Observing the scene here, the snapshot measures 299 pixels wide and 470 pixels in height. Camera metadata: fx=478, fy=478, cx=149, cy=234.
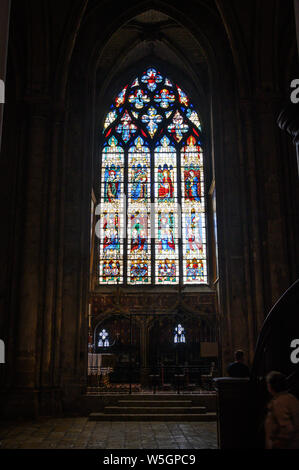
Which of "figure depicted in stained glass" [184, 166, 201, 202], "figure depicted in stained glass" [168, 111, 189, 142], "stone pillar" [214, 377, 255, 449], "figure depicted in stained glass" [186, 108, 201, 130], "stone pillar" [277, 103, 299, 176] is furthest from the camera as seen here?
"figure depicted in stained glass" [186, 108, 201, 130]

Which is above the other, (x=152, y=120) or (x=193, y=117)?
(x=193, y=117)

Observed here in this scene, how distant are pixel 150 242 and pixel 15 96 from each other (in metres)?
6.66

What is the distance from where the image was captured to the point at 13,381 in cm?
944

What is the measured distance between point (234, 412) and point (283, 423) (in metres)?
1.04

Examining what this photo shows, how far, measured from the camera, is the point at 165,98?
59.1 ft

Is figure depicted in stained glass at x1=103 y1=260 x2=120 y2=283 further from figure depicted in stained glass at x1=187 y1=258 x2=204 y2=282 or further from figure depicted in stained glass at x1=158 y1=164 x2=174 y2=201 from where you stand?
figure depicted in stained glass at x1=158 y1=164 x2=174 y2=201

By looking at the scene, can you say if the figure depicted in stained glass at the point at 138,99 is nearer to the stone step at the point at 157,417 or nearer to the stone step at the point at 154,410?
the stone step at the point at 154,410

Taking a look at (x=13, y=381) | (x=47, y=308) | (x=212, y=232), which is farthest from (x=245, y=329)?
(x=212, y=232)

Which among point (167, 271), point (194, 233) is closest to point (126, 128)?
point (194, 233)

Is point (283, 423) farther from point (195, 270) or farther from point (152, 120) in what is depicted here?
point (152, 120)

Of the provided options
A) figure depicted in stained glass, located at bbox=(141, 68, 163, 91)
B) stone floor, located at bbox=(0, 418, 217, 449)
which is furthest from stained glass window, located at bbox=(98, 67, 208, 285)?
stone floor, located at bbox=(0, 418, 217, 449)

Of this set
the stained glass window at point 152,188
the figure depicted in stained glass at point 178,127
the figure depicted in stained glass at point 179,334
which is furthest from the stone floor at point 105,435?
the figure depicted in stained glass at point 178,127

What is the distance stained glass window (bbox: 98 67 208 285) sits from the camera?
16250mm
